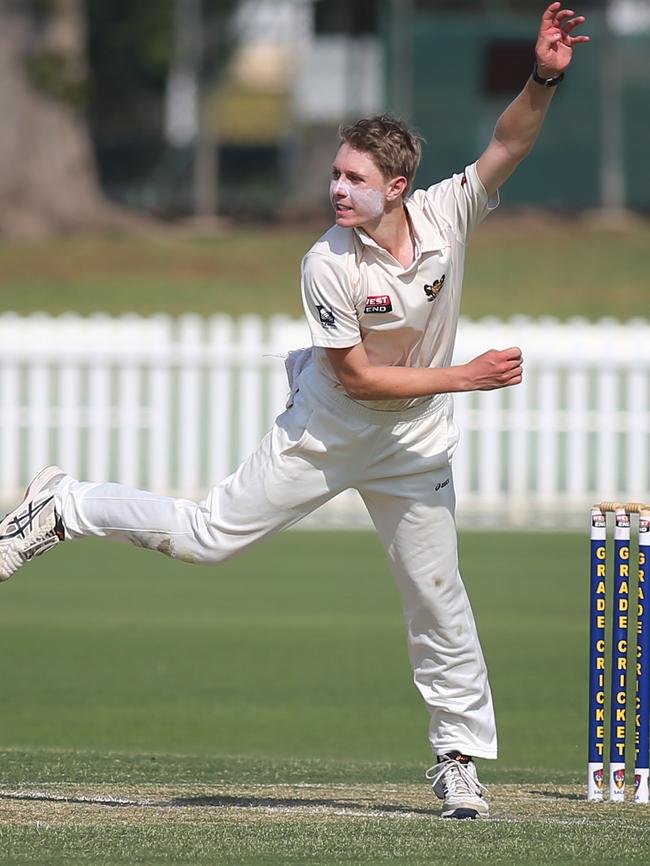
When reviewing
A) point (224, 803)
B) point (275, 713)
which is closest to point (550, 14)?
point (224, 803)

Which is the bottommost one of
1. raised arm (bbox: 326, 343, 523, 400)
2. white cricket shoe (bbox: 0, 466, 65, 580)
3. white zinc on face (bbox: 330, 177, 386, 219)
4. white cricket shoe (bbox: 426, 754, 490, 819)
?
white cricket shoe (bbox: 426, 754, 490, 819)

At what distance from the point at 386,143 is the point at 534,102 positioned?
483 millimetres

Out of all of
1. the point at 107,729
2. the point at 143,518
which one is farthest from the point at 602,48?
the point at 143,518

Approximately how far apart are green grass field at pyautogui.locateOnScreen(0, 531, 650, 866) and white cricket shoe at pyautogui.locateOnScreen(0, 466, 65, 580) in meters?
0.74

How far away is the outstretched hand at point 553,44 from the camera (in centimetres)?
541

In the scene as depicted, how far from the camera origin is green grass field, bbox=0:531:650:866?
16.7 feet

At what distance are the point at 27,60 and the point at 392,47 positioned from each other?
24.3ft

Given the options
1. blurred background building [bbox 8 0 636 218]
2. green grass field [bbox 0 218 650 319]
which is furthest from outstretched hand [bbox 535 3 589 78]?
blurred background building [bbox 8 0 636 218]

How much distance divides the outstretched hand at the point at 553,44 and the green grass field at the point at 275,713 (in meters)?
2.23

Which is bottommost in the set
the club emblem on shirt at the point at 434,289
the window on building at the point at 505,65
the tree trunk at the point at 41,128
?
the club emblem on shirt at the point at 434,289

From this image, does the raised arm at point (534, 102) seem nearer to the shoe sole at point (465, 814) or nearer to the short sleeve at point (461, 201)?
the short sleeve at point (461, 201)

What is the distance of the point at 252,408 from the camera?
1479 cm

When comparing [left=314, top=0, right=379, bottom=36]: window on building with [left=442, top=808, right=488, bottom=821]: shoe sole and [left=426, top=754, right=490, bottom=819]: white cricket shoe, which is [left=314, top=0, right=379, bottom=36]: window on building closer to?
[left=426, top=754, right=490, bottom=819]: white cricket shoe

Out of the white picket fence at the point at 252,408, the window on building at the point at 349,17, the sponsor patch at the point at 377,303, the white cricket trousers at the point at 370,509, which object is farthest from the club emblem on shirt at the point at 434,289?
the window on building at the point at 349,17
